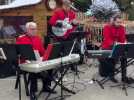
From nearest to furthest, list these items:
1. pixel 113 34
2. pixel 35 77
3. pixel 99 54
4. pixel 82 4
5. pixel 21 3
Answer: pixel 35 77 < pixel 99 54 < pixel 113 34 < pixel 21 3 < pixel 82 4

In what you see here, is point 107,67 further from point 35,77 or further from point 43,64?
point 43,64

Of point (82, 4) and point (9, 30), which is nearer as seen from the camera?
point (9, 30)

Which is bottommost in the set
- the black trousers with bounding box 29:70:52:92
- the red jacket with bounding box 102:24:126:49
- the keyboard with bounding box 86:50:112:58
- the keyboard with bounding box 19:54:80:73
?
the black trousers with bounding box 29:70:52:92

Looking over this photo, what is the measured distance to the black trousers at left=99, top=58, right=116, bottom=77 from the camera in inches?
333

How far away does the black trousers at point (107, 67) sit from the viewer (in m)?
8.45

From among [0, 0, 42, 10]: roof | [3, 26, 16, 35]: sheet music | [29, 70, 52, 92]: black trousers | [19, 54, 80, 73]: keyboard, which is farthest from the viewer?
[0, 0, 42, 10]: roof

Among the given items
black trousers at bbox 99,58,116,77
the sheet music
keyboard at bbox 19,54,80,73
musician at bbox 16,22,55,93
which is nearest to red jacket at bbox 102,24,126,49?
black trousers at bbox 99,58,116,77

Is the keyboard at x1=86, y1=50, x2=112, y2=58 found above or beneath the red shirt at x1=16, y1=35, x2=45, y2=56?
beneath


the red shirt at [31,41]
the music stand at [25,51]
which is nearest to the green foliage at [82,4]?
the red shirt at [31,41]

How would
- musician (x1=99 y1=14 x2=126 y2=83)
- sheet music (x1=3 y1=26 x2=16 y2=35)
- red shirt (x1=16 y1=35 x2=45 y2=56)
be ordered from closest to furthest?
1. red shirt (x1=16 y1=35 x2=45 y2=56)
2. musician (x1=99 y1=14 x2=126 y2=83)
3. sheet music (x1=3 y1=26 x2=16 y2=35)

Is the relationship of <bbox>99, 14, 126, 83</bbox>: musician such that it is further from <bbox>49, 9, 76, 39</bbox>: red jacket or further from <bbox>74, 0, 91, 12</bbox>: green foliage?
<bbox>74, 0, 91, 12</bbox>: green foliage

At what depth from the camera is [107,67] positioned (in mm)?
8656

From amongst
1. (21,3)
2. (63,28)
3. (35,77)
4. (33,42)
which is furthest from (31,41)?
(21,3)

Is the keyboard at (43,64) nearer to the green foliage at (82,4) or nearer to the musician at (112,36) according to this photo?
the musician at (112,36)
